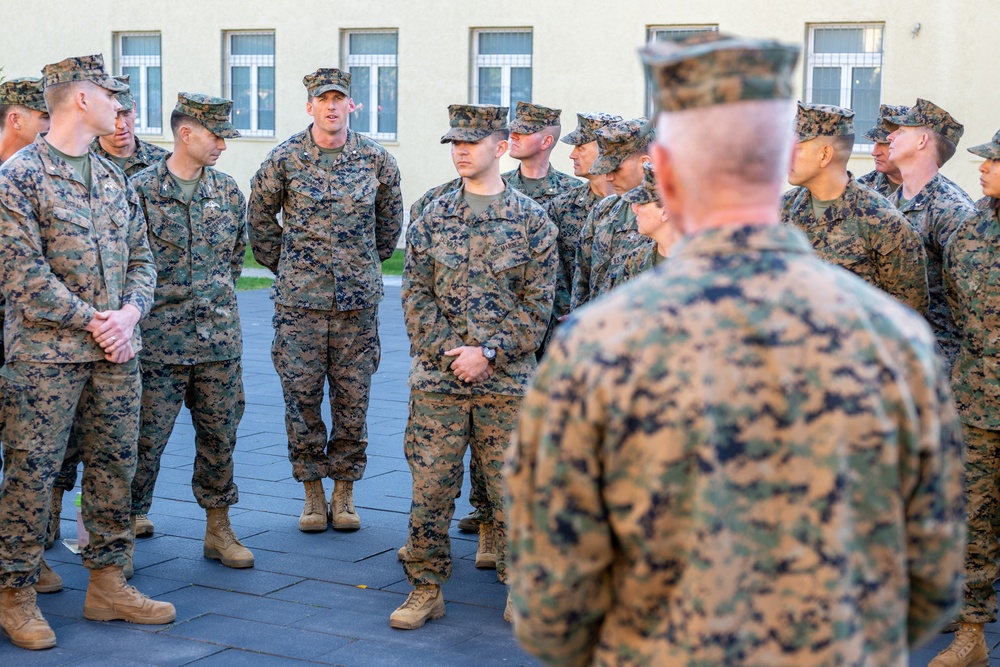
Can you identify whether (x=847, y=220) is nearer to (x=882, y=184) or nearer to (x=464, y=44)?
(x=882, y=184)

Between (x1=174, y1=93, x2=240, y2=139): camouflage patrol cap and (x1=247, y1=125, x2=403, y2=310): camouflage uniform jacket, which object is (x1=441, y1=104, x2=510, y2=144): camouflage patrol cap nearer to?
(x1=174, y1=93, x2=240, y2=139): camouflage patrol cap

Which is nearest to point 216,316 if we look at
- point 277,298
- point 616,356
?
point 277,298

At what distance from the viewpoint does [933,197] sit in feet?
20.9

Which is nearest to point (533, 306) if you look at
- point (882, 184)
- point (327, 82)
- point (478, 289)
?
point (478, 289)

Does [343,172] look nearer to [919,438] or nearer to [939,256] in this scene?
[939,256]

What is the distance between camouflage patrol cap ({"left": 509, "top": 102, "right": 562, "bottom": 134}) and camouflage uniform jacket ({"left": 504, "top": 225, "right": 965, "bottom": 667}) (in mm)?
5574

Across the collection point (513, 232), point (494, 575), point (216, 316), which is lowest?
point (494, 575)

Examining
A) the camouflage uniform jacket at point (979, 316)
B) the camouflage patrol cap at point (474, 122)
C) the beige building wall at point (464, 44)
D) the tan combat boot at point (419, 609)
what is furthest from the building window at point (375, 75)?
the camouflage uniform jacket at point (979, 316)

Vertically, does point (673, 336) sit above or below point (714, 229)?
below

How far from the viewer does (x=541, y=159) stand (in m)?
7.55

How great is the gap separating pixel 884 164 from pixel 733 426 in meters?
6.37

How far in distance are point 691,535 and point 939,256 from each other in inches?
183

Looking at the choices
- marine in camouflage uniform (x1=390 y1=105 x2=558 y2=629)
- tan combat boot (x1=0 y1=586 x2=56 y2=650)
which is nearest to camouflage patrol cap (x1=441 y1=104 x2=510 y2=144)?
marine in camouflage uniform (x1=390 y1=105 x2=558 y2=629)

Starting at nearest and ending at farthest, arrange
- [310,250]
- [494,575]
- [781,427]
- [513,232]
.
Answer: [781,427], [513,232], [494,575], [310,250]
